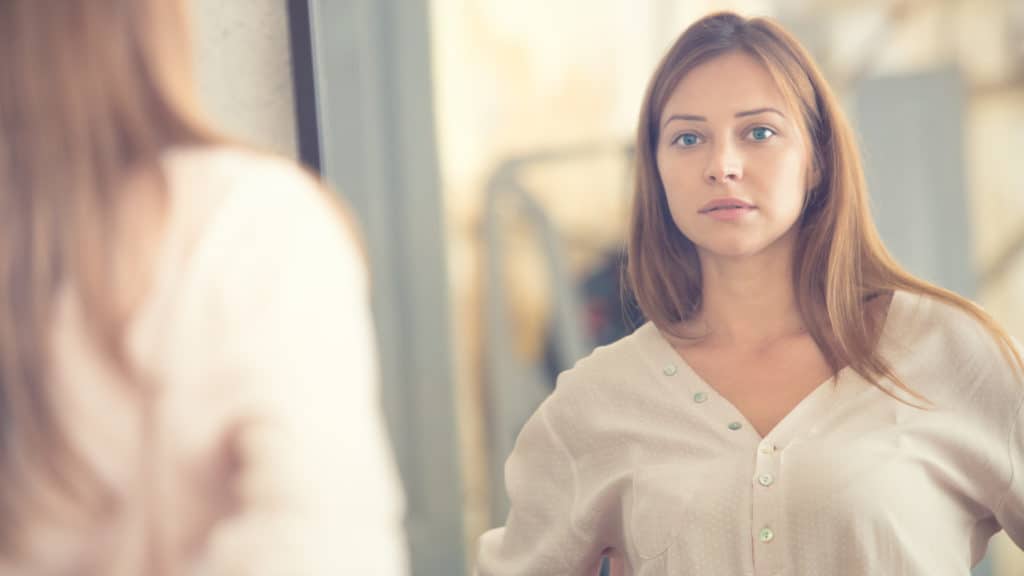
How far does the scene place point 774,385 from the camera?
101 cm

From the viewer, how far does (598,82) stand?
135 centimetres

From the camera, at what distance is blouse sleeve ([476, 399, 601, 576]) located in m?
1.07

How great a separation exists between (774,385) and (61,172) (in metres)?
0.60

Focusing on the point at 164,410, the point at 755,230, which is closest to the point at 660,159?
the point at 755,230

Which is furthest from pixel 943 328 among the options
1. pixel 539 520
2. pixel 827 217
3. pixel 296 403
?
pixel 296 403

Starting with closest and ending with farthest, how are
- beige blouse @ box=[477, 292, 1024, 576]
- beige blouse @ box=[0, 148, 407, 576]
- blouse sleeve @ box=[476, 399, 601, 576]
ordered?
beige blouse @ box=[0, 148, 407, 576]
beige blouse @ box=[477, 292, 1024, 576]
blouse sleeve @ box=[476, 399, 601, 576]

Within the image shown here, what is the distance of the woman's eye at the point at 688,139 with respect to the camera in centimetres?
101

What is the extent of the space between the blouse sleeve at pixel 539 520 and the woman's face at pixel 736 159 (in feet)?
0.81

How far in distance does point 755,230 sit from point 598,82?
0.42m

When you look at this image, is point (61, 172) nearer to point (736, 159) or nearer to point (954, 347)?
point (736, 159)

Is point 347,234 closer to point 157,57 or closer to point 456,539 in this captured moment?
point 157,57

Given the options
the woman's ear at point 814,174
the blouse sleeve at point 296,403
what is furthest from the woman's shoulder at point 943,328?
the blouse sleeve at point 296,403

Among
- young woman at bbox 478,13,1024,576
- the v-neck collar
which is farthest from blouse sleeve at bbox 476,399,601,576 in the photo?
the v-neck collar

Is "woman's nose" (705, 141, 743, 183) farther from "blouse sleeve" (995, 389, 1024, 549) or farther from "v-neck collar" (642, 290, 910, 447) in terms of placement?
"blouse sleeve" (995, 389, 1024, 549)
